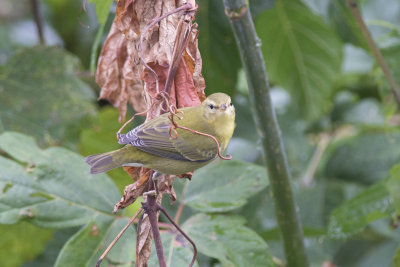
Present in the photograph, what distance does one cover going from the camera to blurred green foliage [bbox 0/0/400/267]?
134 centimetres

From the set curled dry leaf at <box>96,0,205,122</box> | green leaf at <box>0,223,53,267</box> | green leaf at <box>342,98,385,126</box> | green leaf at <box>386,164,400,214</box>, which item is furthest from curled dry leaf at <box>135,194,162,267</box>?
green leaf at <box>342,98,385,126</box>

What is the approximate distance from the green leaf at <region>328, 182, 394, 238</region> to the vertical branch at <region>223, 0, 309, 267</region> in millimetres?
230

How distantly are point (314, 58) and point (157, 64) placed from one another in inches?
41.6

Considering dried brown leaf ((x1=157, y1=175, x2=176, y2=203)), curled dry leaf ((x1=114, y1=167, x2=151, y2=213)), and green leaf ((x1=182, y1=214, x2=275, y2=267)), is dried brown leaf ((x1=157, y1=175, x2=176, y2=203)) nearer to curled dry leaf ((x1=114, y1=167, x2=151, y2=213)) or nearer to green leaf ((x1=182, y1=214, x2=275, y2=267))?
curled dry leaf ((x1=114, y1=167, x2=151, y2=213))

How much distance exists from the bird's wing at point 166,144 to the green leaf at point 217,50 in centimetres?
51

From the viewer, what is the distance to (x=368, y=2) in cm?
286

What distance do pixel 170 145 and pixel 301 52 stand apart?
0.96m

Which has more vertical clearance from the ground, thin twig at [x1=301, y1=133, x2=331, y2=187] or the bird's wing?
the bird's wing

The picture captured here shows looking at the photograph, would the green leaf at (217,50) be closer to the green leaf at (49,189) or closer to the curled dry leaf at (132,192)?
the green leaf at (49,189)

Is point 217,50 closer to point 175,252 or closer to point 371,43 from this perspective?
point 371,43

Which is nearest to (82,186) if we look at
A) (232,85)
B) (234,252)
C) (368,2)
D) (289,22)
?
(234,252)

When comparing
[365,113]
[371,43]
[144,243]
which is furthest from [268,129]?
[365,113]

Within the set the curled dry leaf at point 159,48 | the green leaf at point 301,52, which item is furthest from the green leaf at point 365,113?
the curled dry leaf at point 159,48

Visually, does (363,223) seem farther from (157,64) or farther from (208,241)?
(157,64)
